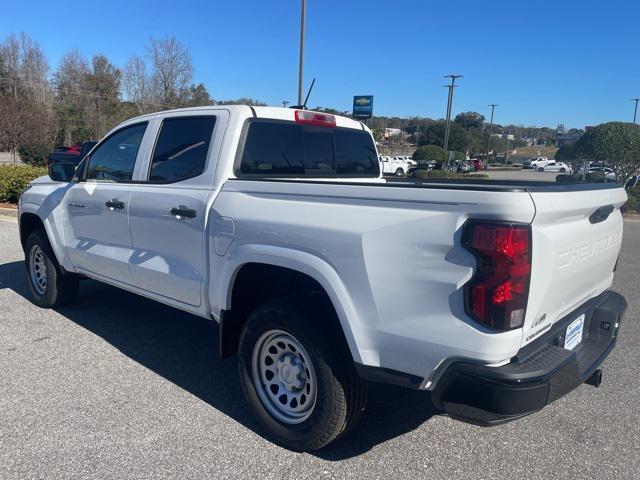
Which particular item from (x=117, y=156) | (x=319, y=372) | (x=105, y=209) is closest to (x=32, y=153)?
(x=117, y=156)

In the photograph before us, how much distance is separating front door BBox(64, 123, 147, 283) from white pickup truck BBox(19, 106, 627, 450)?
2 cm

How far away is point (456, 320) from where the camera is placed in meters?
2.29

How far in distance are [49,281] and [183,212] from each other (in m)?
2.69

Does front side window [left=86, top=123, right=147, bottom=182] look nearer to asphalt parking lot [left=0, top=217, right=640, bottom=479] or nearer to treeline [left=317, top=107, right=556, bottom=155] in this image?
asphalt parking lot [left=0, top=217, right=640, bottom=479]

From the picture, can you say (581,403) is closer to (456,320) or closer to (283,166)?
(456,320)

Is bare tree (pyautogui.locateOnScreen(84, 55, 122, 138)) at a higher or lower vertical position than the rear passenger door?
higher

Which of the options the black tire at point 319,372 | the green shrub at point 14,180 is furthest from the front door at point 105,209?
the green shrub at point 14,180

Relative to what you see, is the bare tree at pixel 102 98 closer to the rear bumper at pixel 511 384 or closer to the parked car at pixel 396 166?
the parked car at pixel 396 166

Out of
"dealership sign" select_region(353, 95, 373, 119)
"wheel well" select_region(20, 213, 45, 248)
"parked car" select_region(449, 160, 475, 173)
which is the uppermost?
"dealership sign" select_region(353, 95, 373, 119)

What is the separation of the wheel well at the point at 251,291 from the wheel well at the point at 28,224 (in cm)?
310

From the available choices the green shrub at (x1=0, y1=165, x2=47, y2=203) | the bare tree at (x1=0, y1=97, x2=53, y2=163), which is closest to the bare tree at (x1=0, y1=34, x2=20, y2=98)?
the bare tree at (x1=0, y1=97, x2=53, y2=163)

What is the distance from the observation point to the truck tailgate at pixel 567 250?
2277mm

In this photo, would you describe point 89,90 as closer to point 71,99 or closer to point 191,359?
point 71,99

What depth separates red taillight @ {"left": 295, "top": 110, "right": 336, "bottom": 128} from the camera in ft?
13.1
